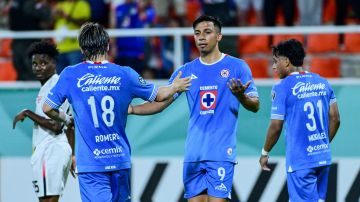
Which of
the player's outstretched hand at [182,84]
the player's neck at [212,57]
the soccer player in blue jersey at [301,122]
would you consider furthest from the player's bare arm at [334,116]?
the player's outstretched hand at [182,84]

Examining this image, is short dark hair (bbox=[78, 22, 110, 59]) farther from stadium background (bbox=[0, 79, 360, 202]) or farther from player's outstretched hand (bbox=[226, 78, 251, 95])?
stadium background (bbox=[0, 79, 360, 202])

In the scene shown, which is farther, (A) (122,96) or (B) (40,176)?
(B) (40,176)

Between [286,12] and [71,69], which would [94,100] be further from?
[286,12]

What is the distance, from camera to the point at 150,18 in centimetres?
1638

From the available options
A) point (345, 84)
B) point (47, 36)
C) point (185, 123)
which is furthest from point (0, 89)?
point (345, 84)

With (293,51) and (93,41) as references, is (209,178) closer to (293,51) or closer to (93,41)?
(293,51)

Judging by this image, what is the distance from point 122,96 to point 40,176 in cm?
255

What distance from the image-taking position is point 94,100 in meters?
9.42

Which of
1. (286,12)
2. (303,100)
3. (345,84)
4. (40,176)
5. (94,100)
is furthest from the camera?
(286,12)

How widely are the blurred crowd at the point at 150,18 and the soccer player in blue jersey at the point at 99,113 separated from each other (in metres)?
5.09

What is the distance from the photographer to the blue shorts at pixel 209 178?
1035 cm

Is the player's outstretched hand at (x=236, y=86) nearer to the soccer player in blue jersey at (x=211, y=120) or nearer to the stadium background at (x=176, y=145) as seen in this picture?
the soccer player in blue jersey at (x=211, y=120)

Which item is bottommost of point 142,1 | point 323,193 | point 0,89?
point 323,193

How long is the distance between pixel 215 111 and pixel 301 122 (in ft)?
3.38
